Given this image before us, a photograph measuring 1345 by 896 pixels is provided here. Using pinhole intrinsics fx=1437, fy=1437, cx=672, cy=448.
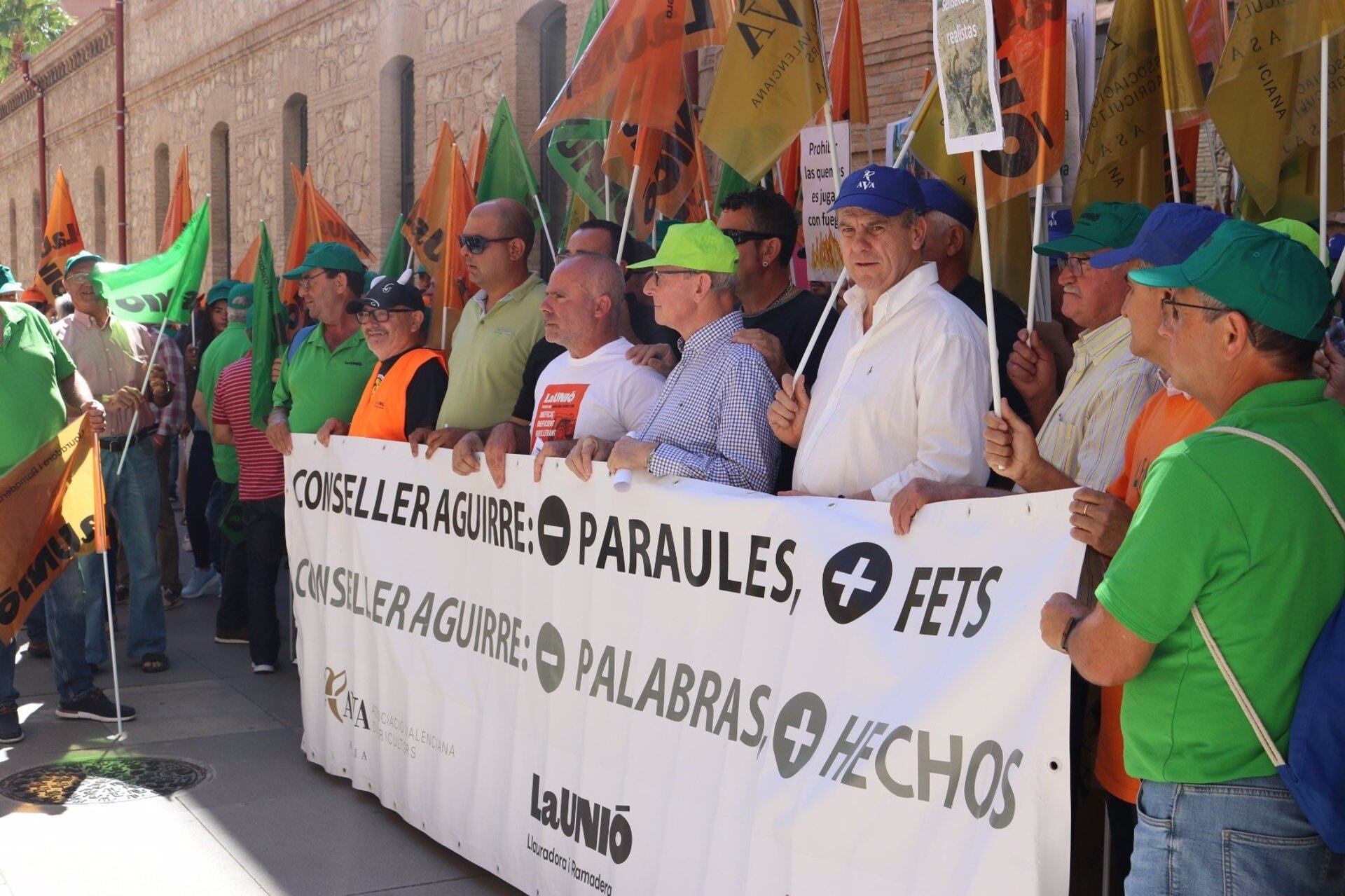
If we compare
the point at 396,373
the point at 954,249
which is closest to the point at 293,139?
the point at 396,373

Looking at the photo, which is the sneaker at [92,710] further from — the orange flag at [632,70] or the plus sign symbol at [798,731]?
the plus sign symbol at [798,731]

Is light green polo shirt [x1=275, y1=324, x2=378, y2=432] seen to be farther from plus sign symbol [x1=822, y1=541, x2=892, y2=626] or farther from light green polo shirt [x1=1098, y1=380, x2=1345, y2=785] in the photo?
light green polo shirt [x1=1098, y1=380, x2=1345, y2=785]

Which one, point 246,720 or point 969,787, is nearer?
point 969,787

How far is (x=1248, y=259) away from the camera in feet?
8.48

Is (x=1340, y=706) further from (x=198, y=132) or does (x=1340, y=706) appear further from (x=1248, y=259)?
(x=198, y=132)

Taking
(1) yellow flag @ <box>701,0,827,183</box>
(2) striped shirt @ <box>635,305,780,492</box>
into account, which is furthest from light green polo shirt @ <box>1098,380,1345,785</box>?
(1) yellow flag @ <box>701,0,827,183</box>

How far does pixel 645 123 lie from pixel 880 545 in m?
3.09

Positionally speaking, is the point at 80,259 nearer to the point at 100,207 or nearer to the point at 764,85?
the point at 764,85

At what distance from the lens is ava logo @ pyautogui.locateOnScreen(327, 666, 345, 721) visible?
238 inches

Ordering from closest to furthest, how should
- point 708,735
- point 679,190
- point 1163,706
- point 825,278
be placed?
point 1163,706, point 708,735, point 825,278, point 679,190

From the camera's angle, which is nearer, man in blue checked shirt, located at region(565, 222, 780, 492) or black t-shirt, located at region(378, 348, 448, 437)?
man in blue checked shirt, located at region(565, 222, 780, 492)

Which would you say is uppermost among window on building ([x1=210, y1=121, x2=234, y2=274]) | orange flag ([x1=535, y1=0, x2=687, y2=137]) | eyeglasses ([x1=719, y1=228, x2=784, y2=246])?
window on building ([x1=210, y1=121, x2=234, y2=274])

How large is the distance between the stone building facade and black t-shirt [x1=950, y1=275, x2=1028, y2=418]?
4.34 m

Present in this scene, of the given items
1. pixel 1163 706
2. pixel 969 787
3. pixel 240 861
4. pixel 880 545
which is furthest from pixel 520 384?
pixel 1163 706
